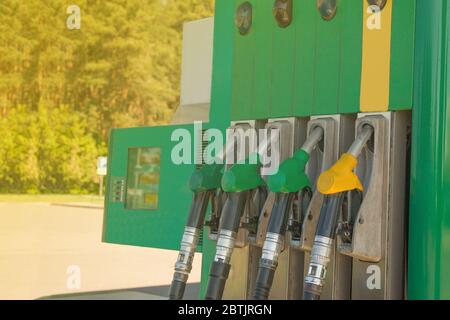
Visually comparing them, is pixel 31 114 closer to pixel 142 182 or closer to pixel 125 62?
pixel 125 62

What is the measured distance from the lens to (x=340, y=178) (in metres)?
2.09

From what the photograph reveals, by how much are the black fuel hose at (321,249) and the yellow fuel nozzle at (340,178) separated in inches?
2.2

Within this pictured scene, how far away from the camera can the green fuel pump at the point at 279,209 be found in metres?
2.18

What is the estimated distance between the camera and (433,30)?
2.14 metres

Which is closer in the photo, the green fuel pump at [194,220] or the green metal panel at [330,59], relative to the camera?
the green metal panel at [330,59]

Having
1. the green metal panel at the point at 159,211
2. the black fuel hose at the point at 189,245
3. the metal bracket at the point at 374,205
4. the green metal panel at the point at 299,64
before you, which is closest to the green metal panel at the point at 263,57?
the green metal panel at the point at 299,64

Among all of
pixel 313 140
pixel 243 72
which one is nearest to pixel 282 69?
pixel 243 72

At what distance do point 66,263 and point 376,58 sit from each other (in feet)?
34.0

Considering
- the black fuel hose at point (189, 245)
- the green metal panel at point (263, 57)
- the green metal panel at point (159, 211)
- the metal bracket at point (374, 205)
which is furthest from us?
the green metal panel at point (159, 211)

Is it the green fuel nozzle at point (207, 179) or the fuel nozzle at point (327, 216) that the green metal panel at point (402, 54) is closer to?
the fuel nozzle at point (327, 216)

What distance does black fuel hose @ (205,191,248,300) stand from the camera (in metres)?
2.32

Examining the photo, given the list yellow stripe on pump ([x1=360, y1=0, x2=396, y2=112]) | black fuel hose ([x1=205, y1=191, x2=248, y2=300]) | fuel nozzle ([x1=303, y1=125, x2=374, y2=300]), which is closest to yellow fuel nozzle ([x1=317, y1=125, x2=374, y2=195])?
fuel nozzle ([x1=303, y1=125, x2=374, y2=300])

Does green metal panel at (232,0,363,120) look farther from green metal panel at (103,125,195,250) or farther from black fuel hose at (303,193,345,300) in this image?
green metal panel at (103,125,195,250)

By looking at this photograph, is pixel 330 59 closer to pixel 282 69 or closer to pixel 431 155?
pixel 282 69
